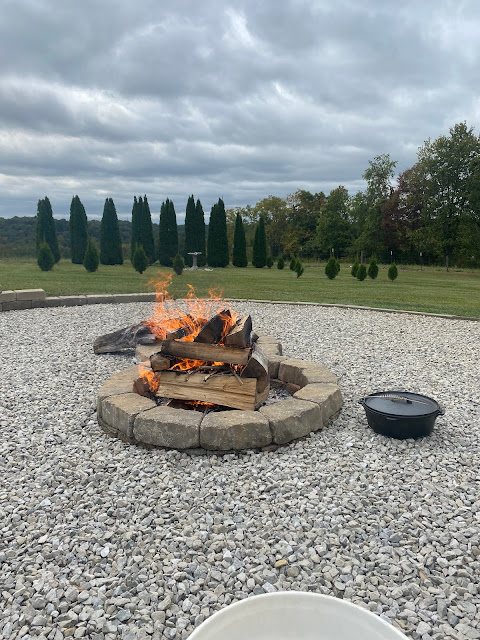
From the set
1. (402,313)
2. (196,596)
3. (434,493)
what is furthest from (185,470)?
(402,313)

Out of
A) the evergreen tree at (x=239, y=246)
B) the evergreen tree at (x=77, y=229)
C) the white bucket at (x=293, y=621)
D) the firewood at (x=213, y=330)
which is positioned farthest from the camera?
the evergreen tree at (x=239, y=246)

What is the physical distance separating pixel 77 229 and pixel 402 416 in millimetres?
26846

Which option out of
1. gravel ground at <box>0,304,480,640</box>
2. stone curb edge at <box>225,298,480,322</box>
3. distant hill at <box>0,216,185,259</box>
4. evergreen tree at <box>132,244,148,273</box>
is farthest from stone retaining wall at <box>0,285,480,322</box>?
distant hill at <box>0,216,185,259</box>

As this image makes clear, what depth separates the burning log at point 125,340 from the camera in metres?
5.76

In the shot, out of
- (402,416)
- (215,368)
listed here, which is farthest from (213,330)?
(402,416)

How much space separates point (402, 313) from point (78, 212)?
901 inches

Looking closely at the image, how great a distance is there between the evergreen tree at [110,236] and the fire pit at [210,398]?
24921mm

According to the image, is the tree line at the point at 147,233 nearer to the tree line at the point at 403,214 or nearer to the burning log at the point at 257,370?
the tree line at the point at 403,214

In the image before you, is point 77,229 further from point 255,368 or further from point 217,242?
point 255,368

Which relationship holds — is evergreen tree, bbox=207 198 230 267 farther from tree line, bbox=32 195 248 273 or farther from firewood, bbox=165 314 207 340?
firewood, bbox=165 314 207 340

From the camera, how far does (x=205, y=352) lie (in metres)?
3.55

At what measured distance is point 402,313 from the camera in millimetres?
9320

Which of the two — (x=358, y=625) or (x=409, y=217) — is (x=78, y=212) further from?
(x=358, y=625)

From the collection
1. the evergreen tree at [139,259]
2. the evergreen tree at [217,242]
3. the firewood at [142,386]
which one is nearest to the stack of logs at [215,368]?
the firewood at [142,386]
